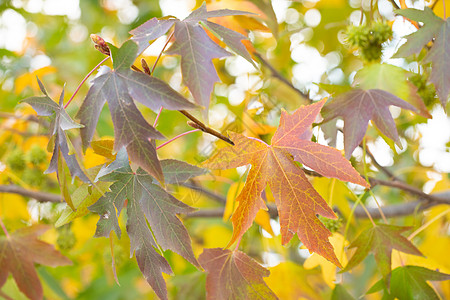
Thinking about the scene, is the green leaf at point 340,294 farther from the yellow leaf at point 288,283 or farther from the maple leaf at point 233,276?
the maple leaf at point 233,276

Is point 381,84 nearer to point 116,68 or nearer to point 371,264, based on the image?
point 116,68

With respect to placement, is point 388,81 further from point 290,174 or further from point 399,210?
point 399,210

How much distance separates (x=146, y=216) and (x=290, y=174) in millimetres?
238

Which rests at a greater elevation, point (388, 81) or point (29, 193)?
point (388, 81)

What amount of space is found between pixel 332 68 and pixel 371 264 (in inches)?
31.6

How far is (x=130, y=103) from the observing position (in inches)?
25.1

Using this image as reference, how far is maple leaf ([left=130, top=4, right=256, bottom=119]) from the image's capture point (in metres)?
0.63

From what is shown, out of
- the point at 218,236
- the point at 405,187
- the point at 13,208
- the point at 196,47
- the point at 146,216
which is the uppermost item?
the point at 196,47

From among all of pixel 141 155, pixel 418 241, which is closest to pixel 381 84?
pixel 141 155

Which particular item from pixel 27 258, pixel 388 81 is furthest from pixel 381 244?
pixel 27 258

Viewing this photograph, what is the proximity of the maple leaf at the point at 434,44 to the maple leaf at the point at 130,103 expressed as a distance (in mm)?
440

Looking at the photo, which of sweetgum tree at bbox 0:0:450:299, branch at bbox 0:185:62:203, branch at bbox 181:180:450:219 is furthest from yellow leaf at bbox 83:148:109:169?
branch at bbox 181:180:450:219

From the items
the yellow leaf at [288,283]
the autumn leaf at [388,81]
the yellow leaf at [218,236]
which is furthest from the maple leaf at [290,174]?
the yellow leaf at [218,236]

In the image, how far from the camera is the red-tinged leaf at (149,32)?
2.18 ft
